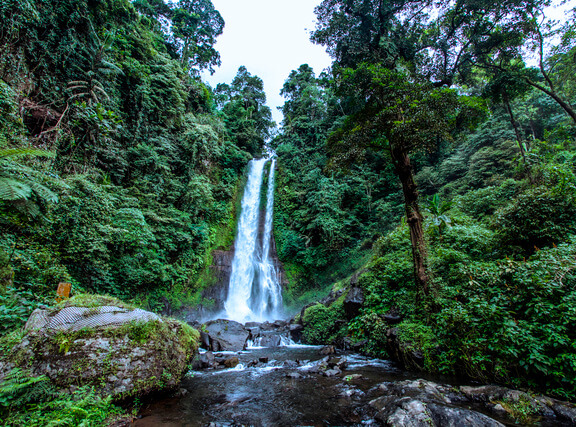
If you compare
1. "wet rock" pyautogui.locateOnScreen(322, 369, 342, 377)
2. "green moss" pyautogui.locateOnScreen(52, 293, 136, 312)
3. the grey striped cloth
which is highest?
"green moss" pyautogui.locateOnScreen(52, 293, 136, 312)

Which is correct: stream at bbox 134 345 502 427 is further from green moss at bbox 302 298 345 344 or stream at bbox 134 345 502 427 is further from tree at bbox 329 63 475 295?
tree at bbox 329 63 475 295

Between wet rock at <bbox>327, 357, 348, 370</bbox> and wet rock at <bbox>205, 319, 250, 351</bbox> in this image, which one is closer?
wet rock at <bbox>327, 357, 348, 370</bbox>

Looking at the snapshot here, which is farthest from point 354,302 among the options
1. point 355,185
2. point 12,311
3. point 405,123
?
point 355,185

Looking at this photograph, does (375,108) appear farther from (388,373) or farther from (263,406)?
(263,406)

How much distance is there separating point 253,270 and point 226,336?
8.53 meters

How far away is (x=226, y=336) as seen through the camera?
8.70 m

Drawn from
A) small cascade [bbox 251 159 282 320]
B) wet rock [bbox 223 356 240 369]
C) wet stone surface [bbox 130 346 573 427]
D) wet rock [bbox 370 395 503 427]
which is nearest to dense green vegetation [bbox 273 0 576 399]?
wet stone surface [bbox 130 346 573 427]

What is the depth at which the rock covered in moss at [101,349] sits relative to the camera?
2.77 meters

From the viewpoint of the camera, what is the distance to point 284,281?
17.6 m

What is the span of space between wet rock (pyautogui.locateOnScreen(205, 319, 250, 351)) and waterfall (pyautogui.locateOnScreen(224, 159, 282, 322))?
487 centimetres

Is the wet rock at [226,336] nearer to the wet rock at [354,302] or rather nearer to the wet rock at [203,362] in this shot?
the wet rock at [203,362]

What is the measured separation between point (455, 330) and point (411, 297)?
1759 millimetres

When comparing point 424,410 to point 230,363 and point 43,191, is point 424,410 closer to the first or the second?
point 230,363

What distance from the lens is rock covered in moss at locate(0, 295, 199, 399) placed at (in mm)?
2771
